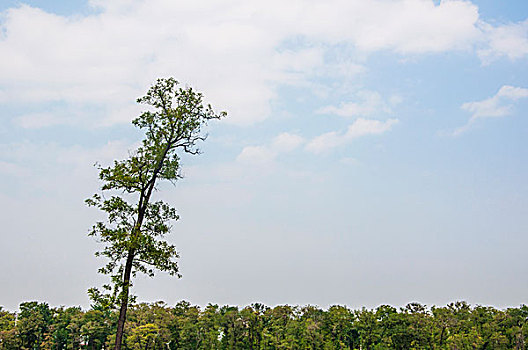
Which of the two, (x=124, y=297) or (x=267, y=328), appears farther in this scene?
(x=267, y=328)

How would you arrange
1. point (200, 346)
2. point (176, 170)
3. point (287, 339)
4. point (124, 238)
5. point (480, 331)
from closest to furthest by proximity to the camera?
point (124, 238), point (176, 170), point (480, 331), point (287, 339), point (200, 346)

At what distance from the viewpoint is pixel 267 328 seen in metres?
41.2

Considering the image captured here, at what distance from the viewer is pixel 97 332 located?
4209cm

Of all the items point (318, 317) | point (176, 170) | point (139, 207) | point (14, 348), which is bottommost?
point (14, 348)

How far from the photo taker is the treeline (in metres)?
35.8

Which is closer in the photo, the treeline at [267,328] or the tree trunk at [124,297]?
the tree trunk at [124,297]

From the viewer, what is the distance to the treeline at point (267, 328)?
117ft

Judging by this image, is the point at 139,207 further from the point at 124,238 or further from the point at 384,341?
the point at 384,341

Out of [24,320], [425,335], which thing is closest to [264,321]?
[425,335]

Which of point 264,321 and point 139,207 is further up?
point 139,207

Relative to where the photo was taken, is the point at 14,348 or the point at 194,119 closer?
the point at 194,119

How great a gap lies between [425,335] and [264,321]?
1243 cm

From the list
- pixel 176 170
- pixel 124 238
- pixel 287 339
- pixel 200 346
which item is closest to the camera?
pixel 124 238

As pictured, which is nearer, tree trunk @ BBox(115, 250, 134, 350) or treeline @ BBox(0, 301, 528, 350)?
tree trunk @ BBox(115, 250, 134, 350)
